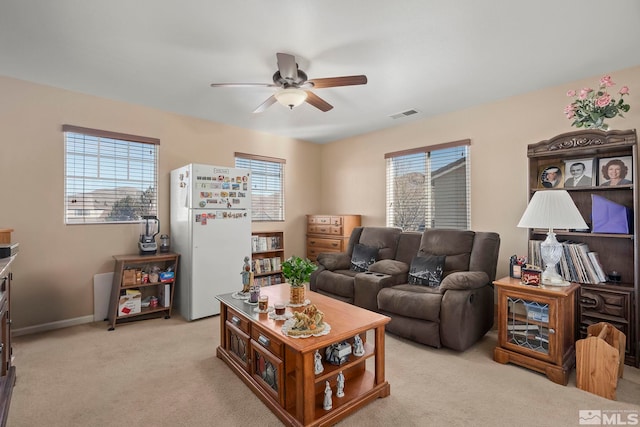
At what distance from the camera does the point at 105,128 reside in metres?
3.57

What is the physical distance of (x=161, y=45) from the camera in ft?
7.86

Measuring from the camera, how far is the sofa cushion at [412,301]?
271 cm

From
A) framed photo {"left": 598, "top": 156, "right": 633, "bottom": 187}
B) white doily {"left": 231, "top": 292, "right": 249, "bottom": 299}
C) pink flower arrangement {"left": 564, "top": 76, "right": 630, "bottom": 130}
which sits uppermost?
pink flower arrangement {"left": 564, "top": 76, "right": 630, "bottom": 130}

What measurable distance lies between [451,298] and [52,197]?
4172 millimetres

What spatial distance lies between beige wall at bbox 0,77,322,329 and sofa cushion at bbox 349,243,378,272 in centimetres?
148

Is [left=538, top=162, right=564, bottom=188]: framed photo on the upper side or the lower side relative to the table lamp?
upper

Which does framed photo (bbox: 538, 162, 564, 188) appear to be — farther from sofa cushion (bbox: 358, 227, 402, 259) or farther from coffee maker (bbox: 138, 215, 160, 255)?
coffee maker (bbox: 138, 215, 160, 255)

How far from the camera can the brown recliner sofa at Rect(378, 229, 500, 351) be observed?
2.66 meters

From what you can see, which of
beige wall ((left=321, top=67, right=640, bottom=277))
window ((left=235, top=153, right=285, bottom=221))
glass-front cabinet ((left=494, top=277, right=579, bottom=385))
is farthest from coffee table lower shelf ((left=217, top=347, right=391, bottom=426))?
window ((left=235, top=153, right=285, bottom=221))

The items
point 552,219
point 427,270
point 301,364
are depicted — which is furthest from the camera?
point 427,270

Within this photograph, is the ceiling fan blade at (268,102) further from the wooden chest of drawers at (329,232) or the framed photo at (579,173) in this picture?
the framed photo at (579,173)

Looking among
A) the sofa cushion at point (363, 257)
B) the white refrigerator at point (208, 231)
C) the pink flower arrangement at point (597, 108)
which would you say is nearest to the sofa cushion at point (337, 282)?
the sofa cushion at point (363, 257)

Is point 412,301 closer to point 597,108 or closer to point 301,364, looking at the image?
point 301,364

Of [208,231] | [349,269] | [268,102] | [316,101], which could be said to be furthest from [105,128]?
[349,269]
